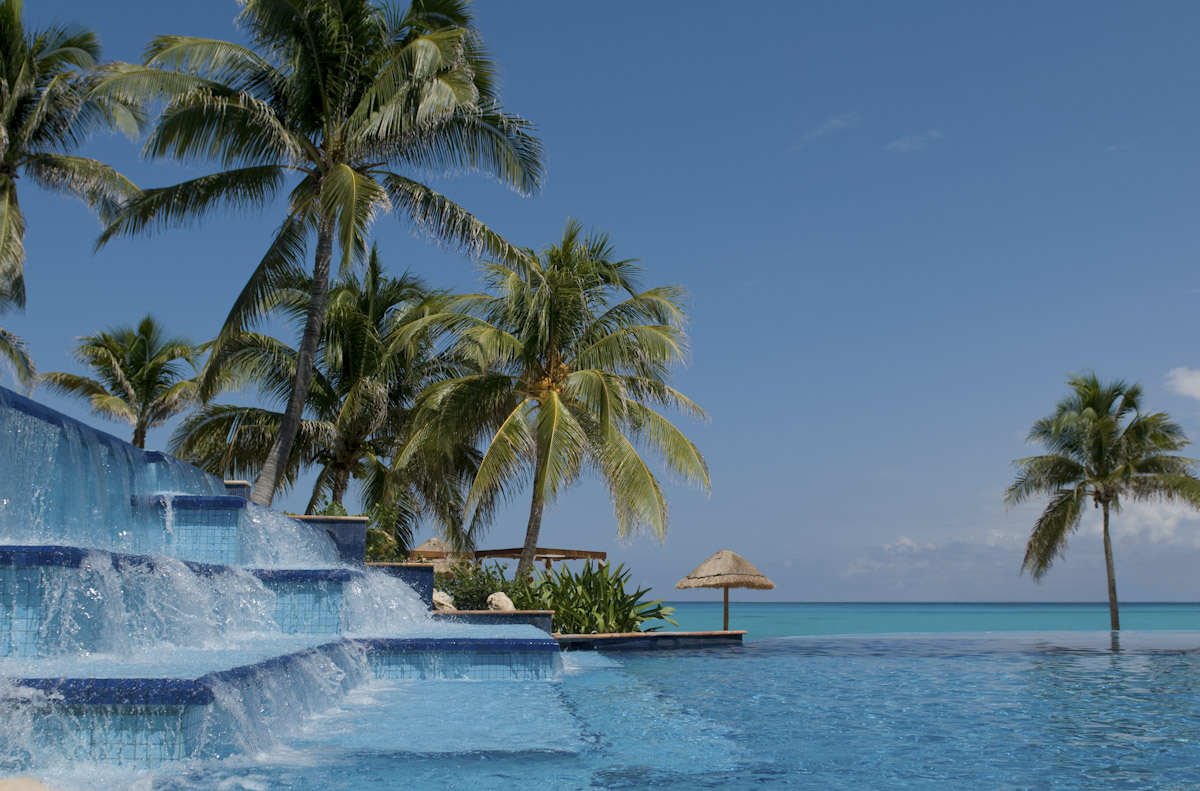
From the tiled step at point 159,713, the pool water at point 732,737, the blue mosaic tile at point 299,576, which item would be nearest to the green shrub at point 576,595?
the pool water at point 732,737

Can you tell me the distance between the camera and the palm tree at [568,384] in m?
14.7

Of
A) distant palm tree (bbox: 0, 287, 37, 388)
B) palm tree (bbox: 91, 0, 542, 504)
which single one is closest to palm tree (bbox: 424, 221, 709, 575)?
palm tree (bbox: 91, 0, 542, 504)

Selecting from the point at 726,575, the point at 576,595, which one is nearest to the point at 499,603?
the point at 576,595

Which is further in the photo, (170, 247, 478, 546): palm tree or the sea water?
(170, 247, 478, 546): palm tree

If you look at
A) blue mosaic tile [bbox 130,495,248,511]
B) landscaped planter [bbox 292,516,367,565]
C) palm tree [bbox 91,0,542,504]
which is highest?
palm tree [bbox 91,0,542,504]

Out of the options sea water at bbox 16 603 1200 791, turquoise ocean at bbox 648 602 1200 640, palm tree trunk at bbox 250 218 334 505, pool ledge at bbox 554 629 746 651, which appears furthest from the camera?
turquoise ocean at bbox 648 602 1200 640

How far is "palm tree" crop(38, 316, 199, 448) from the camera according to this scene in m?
24.1

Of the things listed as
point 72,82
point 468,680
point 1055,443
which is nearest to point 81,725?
point 468,680

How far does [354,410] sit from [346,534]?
682 cm

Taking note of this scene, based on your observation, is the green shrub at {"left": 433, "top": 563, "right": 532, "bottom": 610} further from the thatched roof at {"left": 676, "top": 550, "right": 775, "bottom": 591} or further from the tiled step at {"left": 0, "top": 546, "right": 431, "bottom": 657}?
the tiled step at {"left": 0, "top": 546, "right": 431, "bottom": 657}

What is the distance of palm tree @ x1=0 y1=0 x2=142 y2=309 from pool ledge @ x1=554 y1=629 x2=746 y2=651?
1187cm

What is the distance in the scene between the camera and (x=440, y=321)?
1595 cm

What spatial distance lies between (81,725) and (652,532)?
450 inches

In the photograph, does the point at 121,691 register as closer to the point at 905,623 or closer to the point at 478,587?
the point at 478,587
